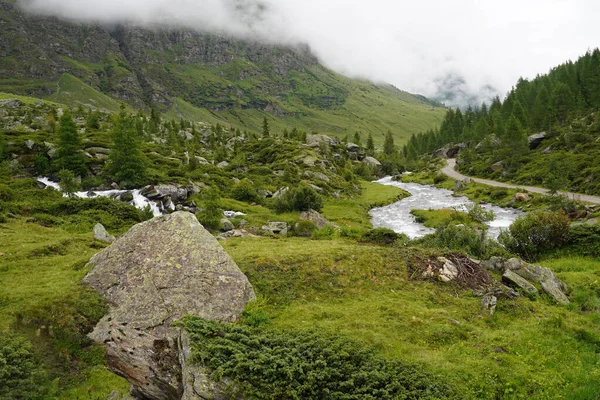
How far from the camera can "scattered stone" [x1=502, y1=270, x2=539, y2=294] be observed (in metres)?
20.2

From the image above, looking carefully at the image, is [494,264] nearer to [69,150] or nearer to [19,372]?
[19,372]

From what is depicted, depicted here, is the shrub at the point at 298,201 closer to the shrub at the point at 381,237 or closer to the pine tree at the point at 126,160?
the shrub at the point at 381,237

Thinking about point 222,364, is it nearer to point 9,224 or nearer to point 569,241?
point 9,224

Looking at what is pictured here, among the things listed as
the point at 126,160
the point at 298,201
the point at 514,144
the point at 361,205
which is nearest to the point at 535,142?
the point at 514,144

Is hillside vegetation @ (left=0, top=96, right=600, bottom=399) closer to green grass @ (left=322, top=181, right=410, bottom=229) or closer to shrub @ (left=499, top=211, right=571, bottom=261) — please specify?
shrub @ (left=499, top=211, right=571, bottom=261)

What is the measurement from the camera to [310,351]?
12.3 metres

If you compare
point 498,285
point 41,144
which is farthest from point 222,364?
point 41,144

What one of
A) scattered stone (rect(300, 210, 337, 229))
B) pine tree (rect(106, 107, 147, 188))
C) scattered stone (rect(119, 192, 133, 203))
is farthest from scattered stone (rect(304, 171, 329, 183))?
scattered stone (rect(119, 192, 133, 203))

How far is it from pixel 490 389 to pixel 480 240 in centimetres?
2135

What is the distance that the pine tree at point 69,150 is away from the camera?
167 feet

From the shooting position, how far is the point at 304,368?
11.6 m

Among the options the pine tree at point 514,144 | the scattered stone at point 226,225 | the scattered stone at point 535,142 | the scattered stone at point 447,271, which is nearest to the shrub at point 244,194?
the scattered stone at point 226,225

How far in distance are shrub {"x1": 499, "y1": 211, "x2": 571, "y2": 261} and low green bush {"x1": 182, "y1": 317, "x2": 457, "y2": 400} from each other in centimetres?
2624

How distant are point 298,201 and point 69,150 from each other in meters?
36.7
